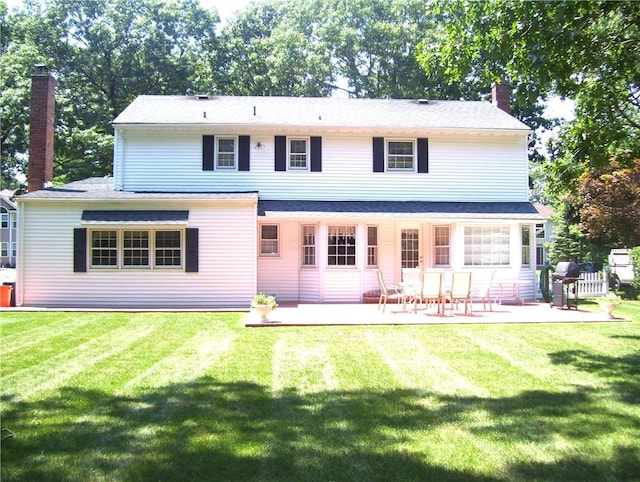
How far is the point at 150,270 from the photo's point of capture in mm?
15023

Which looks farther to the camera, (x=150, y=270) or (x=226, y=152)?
(x=226, y=152)

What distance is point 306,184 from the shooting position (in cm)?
1723

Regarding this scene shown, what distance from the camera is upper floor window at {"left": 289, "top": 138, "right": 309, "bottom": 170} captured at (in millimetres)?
17297

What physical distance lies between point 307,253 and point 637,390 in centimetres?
1130

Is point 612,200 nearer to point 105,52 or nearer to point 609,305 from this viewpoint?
point 609,305

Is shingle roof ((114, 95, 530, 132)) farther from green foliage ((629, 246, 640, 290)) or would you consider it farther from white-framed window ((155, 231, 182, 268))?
green foliage ((629, 246, 640, 290))

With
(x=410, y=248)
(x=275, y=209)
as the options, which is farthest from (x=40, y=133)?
(x=410, y=248)

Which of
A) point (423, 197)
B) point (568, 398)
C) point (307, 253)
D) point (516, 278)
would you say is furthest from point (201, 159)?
point (568, 398)

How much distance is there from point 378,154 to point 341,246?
350cm

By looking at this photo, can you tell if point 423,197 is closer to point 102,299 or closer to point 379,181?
point 379,181

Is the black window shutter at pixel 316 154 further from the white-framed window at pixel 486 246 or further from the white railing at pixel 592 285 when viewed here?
the white railing at pixel 592 285

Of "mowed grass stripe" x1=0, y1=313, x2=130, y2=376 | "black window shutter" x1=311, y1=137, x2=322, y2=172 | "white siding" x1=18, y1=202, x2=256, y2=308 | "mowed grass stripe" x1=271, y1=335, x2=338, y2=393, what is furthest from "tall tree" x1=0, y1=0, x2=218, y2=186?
"mowed grass stripe" x1=271, y1=335, x2=338, y2=393

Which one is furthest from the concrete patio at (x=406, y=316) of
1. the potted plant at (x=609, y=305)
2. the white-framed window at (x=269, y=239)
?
the white-framed window at (x=269, y=239)

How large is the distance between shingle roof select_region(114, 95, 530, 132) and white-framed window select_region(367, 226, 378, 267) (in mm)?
3431
